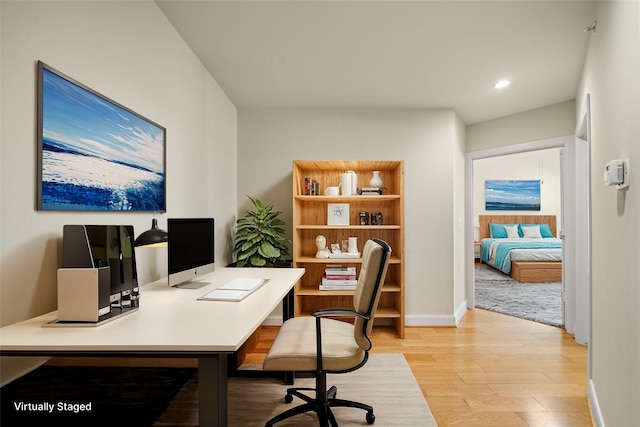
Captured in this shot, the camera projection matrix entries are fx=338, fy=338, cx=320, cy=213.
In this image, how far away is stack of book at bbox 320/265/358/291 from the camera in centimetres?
356

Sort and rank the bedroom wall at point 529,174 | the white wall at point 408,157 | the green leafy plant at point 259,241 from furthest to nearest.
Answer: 1. the bedroom wall at point 529,174
2. the white wall at point 408,157
3. the green leafy plant at point 259,241

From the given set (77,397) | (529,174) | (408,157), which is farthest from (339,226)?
(529,174)

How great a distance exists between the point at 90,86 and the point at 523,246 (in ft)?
24.4

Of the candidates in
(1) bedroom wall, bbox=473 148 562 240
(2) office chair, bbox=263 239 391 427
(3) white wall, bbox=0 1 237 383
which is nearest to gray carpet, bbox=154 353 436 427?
(2) office chair, bbox=263 239 391 427

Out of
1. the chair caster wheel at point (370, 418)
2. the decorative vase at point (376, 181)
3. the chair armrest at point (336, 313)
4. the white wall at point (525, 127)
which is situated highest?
the white wall at point (525, 127)

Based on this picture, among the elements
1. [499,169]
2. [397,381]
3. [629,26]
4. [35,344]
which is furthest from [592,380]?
[499,169]

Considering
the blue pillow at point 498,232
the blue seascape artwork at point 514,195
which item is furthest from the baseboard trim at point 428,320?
the blue seascape artwork at point 514,195

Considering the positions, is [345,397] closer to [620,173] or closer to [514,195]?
[620,173]

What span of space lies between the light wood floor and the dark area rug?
1.64 m

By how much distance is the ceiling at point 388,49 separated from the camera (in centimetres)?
210

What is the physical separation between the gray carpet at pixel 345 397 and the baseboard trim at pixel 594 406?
0.88 meters

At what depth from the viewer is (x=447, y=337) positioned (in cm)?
343

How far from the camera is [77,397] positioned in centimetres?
118

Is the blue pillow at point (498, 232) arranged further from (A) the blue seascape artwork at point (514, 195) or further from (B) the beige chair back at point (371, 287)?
(B) the beige chair back at point (371, 287)
